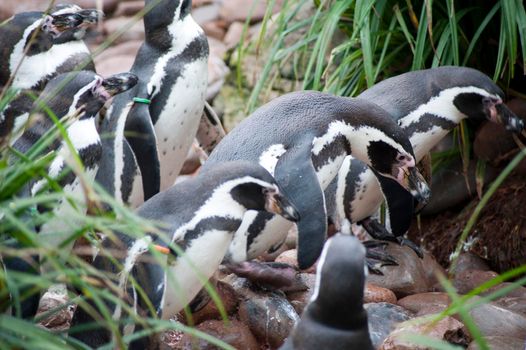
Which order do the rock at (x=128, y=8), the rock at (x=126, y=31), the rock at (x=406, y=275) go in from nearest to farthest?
the rock at (x=406, y=275) < the rock at (x=126, y=31) < the rock at (x=128, y=8)

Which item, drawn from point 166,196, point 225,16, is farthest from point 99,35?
point 166,196

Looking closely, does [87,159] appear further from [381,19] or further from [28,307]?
[381,19]

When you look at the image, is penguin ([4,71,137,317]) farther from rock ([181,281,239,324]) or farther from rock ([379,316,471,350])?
rock ([379,316,471,350])

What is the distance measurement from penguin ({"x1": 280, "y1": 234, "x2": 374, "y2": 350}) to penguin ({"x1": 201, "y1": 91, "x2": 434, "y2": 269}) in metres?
1.04

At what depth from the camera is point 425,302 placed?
15.2 ft

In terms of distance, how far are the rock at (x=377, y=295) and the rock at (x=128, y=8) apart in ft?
19.9

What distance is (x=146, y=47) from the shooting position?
5.54 metres

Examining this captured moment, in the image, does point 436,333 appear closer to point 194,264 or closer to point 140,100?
point 194,264

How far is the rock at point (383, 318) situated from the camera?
4.28 m

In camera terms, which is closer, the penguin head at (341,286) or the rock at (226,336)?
the penguin head at (341,286)

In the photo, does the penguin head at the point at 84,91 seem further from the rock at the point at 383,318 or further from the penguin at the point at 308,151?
the rock at the point at 383,318

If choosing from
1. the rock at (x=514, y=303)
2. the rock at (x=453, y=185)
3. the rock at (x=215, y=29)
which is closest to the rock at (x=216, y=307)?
the rock at (x=514, y=303)

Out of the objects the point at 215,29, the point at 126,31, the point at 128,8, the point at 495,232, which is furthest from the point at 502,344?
the point at 128,8

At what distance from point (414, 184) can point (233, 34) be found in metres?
4.45
